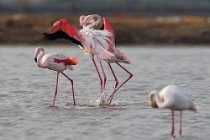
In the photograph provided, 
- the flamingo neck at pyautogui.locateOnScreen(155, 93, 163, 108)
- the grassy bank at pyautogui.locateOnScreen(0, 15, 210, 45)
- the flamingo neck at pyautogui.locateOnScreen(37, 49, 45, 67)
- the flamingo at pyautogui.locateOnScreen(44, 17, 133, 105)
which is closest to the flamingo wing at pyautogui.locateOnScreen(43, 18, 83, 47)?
the flamingo at pyautogui.locateOnScreen(44, 17, 133, 105)

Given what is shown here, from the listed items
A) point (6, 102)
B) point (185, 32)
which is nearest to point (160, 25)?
point (185, 32)

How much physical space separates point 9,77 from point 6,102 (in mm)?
5735

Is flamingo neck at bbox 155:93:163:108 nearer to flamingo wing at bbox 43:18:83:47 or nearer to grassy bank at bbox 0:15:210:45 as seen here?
flamingo wing at bbox 43:18:83:47

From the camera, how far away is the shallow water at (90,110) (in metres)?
9.31

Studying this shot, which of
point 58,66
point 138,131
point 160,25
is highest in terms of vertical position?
point 160,25

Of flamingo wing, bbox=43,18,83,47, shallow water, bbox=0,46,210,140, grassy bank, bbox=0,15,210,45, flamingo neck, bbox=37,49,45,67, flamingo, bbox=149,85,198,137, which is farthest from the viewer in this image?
grassy bank, bbox=0,15,210,45

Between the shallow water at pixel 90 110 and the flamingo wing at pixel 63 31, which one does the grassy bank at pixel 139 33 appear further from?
the flamingo wing at pixel 63 31

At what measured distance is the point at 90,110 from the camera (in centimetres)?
1145

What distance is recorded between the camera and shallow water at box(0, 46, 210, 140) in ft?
30.6

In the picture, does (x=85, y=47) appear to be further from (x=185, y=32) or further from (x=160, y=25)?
(x=160, y=25)

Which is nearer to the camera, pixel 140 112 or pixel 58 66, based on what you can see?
pixel 140 112

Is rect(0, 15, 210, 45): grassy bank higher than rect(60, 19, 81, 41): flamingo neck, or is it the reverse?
rect(0, 15, 210, 45): grassy bank

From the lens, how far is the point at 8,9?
102 m

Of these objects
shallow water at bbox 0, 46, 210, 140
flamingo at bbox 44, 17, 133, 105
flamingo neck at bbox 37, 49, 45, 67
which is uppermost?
flamingo at bbox 44, 17, 133, 105
